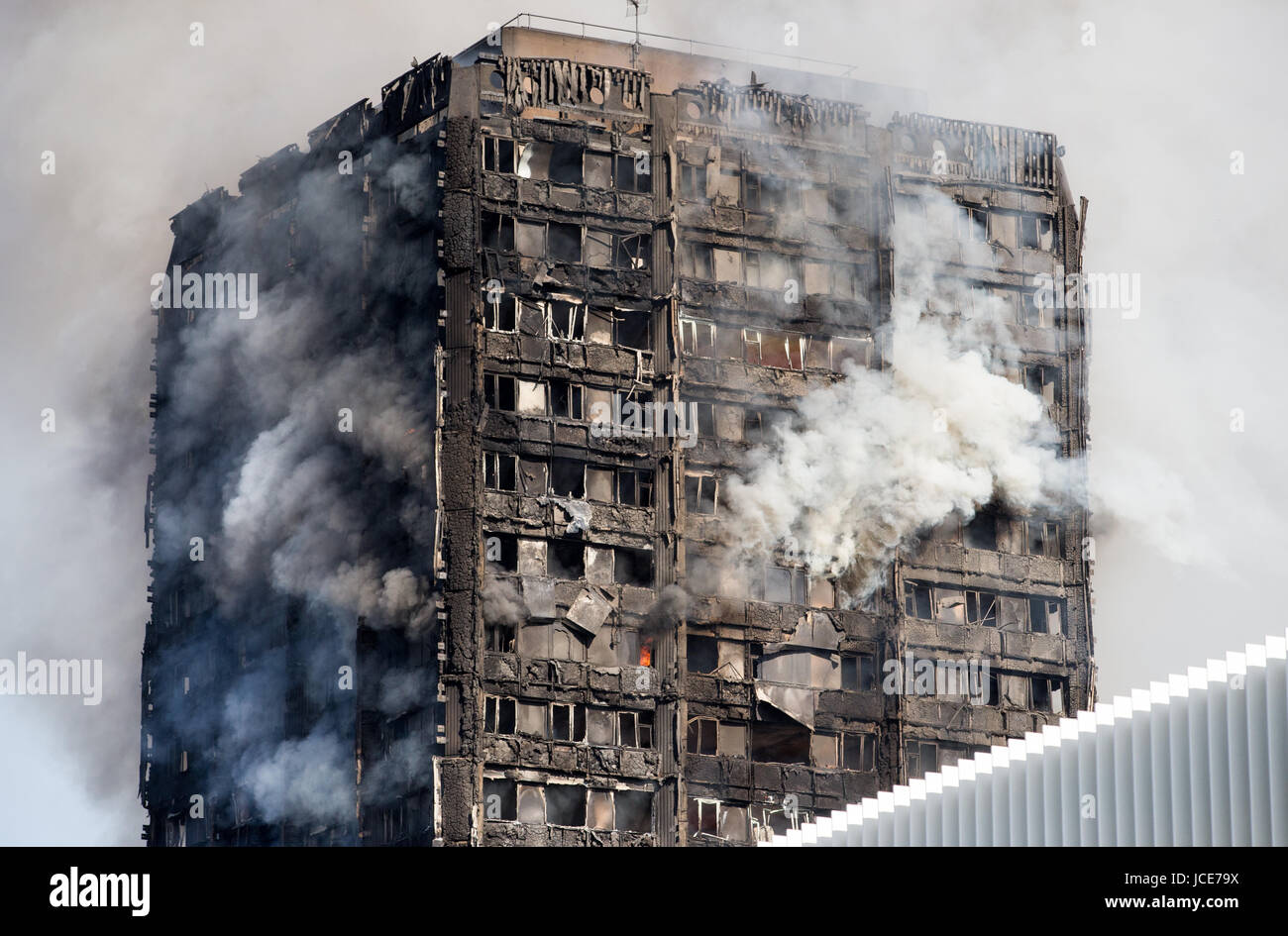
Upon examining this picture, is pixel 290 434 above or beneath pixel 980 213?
beneath

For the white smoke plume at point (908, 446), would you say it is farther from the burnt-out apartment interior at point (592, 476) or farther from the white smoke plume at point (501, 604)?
the white smoke plume at point (501, 604)

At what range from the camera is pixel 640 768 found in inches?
4665

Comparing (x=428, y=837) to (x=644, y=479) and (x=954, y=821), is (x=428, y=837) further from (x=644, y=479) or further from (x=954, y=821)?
(x=954, y=821)

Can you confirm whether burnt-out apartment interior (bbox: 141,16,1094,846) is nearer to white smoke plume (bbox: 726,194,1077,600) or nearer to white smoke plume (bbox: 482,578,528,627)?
white smoke plume (bbox: 482,578,528,627)

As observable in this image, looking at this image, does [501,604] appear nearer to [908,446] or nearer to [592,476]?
[592,476]

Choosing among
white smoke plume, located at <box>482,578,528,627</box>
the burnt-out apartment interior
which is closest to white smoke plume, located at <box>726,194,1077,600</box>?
the burnt-out apartment interior

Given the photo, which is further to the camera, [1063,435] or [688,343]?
[1063,435]

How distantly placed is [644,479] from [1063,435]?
68.0 ft

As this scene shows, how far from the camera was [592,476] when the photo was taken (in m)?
121

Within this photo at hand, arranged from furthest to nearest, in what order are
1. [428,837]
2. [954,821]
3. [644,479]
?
[644,479] < [428,837] < [954,821]

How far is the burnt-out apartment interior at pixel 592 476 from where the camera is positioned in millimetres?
117750
